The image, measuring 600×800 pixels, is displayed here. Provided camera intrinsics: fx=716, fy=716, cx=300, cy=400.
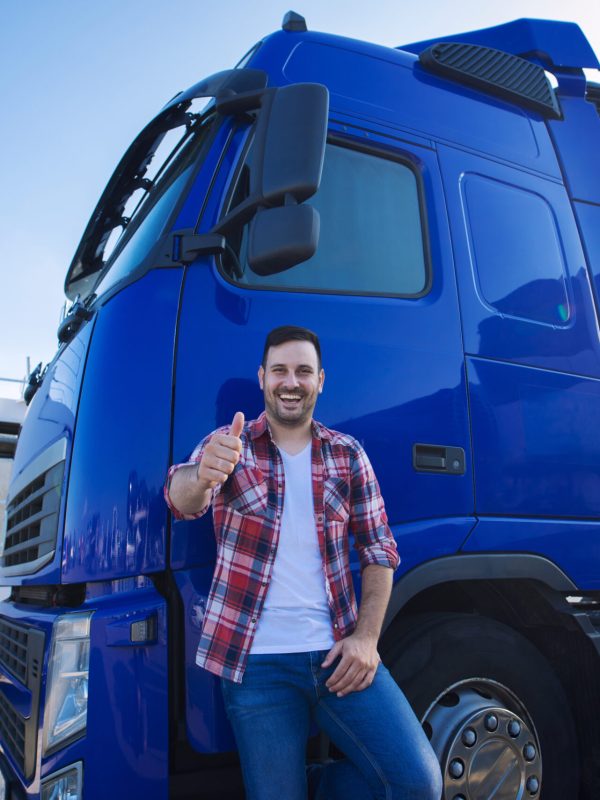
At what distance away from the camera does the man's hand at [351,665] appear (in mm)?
1823

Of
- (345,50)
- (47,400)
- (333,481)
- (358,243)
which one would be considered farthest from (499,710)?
(345,50)

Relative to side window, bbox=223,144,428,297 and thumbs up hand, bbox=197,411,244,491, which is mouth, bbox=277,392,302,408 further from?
side window, bbox=223,144,428,297

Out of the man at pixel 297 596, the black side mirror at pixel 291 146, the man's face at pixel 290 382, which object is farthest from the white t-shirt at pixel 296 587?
the black side mirror at pixel 291 146

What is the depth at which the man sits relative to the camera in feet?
5.86

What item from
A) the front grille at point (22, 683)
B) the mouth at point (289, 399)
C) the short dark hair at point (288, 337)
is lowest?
the front grille at point (22, 683)

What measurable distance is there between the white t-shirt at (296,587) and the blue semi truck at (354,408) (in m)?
0.19

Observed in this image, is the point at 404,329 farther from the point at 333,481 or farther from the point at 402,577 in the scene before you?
the point at 402,577

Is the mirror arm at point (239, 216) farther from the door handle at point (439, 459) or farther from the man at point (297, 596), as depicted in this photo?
the door handle at point (439, 459)

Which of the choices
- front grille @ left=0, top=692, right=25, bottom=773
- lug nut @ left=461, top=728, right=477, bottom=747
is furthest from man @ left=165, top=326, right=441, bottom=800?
front grille @ left=0, top=692, right=25, bottom=773

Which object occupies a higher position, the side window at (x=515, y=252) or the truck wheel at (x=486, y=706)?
the side window at (x=515, y=252)

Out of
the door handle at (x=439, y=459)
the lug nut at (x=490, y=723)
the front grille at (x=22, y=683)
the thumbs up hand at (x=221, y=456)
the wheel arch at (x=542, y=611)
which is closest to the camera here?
the thumbs up hand at (x=221, y=456)

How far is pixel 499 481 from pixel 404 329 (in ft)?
1.96

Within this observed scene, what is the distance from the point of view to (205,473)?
66.8 inches

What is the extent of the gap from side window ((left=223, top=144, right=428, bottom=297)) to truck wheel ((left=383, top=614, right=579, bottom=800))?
1.13 metres
